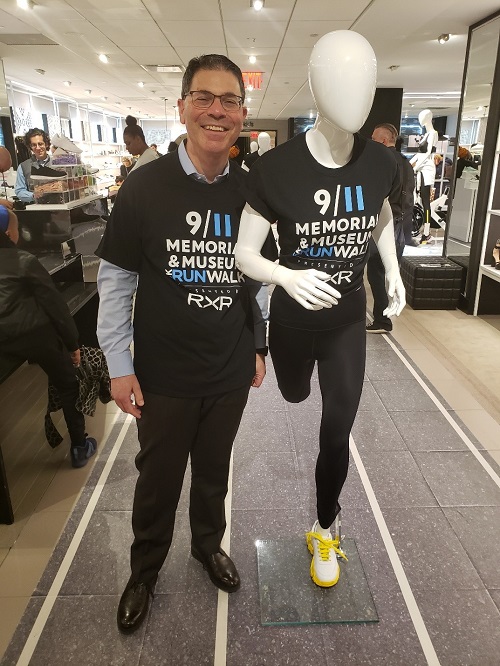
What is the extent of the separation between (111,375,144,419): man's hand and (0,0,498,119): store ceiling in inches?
178

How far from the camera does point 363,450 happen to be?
277 cm

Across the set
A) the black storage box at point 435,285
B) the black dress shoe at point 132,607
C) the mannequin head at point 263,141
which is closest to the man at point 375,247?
the black storage box at point 435,285

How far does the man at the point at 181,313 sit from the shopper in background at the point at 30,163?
12.0ft

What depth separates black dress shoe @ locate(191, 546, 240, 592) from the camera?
184 cm

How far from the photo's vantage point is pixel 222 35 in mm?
6129

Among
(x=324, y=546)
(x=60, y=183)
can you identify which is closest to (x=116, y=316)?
(x=324, y=546)

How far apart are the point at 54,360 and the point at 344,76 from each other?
6.26ft

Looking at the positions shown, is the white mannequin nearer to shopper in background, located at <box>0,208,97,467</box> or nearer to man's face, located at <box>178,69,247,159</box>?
man's face, located at <box>178,69,247,159</box>

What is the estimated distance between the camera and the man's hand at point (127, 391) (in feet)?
4.95

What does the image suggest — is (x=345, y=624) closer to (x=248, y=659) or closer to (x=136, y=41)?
(x=248, y=659)

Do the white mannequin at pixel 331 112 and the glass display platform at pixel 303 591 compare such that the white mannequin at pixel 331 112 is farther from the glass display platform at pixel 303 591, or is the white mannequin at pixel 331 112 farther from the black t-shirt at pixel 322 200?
the glass display platform at pixel 303 591

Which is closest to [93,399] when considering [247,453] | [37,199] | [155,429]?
[247,453]

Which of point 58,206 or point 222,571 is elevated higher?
point 58,206

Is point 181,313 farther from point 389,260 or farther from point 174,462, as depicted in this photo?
point 389,260
